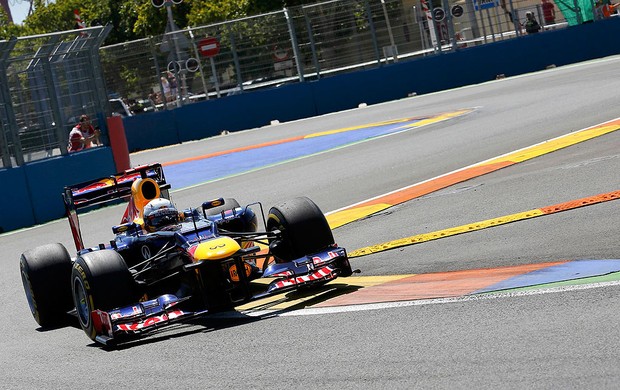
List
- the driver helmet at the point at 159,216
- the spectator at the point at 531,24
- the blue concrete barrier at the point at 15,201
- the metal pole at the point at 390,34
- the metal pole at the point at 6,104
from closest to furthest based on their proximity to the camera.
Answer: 1. the driver helmet at the point at 159,216
2. the metal pole at the point at 6,104
3. the blue concrete barrier at the point at 15,201
4. the metal pole at the point at 390,34
5. the spectator at the point at 531,24

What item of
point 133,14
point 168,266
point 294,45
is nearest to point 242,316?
point 168,266

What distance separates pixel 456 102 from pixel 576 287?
61.1ft

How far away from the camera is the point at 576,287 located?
691 centimetres

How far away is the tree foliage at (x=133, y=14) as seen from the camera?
49781 millimetres

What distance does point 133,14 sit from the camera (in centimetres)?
6128

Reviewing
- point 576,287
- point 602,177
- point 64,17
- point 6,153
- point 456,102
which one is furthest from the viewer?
point 64,17

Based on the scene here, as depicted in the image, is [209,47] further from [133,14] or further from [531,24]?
[133,14]

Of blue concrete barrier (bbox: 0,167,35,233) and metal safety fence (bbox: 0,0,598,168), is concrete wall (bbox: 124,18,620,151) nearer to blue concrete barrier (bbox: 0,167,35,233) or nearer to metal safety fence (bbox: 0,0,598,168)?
metal safety fence (bbox: 0,0,598,168)

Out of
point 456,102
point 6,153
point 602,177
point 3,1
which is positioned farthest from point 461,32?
point 3,1

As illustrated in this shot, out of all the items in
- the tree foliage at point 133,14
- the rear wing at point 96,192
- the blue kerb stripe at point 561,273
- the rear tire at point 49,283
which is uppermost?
the tree foliage at point 133,14

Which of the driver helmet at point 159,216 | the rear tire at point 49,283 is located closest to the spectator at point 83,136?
the rear tire at point 49,283

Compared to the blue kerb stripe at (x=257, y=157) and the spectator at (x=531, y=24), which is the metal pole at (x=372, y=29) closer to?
the spectator at (x=531, y=24)

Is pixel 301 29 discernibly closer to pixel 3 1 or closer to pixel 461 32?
pixel 461 32

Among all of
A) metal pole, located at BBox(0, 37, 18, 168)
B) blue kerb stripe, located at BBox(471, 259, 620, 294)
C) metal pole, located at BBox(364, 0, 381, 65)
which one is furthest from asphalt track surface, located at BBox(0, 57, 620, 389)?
metal pole, located at BBox(364, 0, 381, 65)
